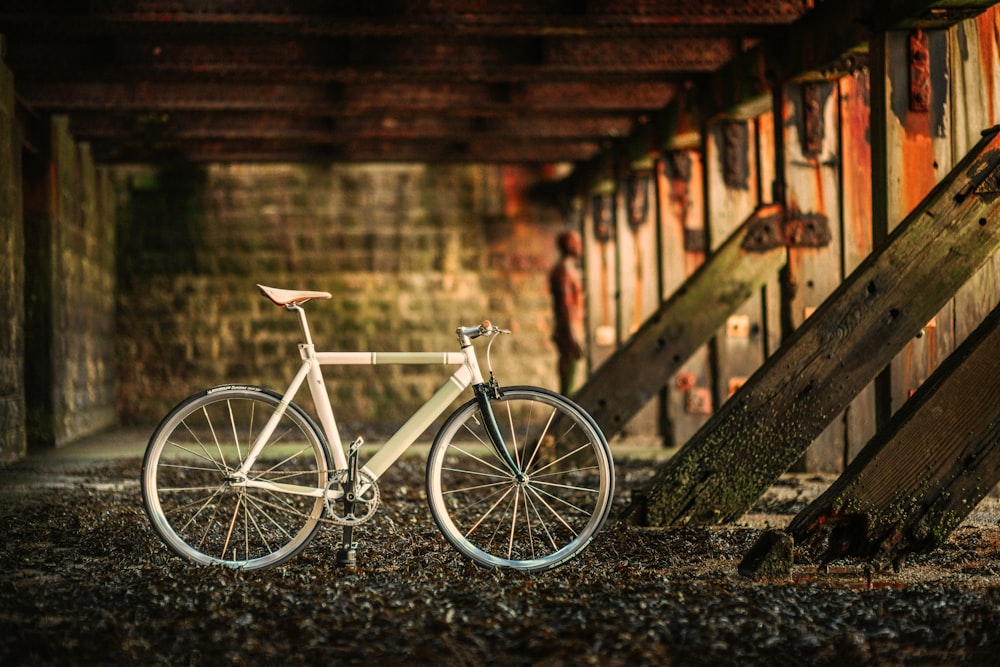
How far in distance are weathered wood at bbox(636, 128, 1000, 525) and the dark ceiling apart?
1.16m

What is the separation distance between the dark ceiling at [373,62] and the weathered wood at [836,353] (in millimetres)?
1164

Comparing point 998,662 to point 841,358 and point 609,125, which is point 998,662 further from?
point 609,125

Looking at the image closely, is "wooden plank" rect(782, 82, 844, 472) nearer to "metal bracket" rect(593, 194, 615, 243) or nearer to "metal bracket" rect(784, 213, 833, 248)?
"metal bracket" rect(784, 213, 833, 248)

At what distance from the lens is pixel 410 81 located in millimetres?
8992

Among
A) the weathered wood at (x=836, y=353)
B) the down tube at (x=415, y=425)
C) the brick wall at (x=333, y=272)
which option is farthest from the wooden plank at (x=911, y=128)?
the brick wall at (x=333, y=272)

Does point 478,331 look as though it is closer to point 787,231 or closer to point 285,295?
point 285,295

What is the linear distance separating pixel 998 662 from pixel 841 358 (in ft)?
5.98

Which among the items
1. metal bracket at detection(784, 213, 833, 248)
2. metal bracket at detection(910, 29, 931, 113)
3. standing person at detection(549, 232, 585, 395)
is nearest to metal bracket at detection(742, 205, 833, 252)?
metal bracket at detection(784, 213, 833, 248)

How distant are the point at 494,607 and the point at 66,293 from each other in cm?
790

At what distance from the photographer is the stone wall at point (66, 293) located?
941 centimetres

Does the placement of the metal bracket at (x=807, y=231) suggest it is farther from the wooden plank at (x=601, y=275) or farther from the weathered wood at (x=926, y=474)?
the wooden plank at (x=601, y=275)

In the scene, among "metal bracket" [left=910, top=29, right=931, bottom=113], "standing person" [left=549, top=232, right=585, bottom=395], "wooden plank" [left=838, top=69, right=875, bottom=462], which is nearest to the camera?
"metal bracket" [left=910, top=29, right=931, bottom=113]

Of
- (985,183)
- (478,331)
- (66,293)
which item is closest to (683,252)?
(66,293)

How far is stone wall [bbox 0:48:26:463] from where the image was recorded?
7.64 metres
